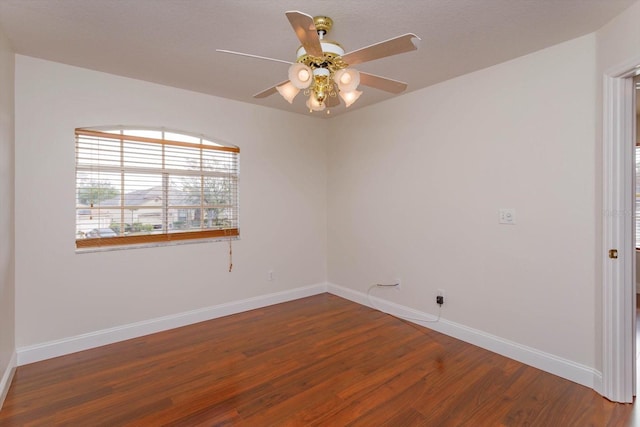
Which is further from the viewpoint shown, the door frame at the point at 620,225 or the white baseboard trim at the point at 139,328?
the white baseboard trim at the point at 139,328

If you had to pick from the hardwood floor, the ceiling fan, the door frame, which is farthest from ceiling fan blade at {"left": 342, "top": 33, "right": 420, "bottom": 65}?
the hardwood floor

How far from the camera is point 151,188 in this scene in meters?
3.21

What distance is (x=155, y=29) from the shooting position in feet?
7.03

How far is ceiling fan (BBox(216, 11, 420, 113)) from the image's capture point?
59.7 inches

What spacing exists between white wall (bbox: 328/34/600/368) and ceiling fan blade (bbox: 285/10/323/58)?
1847 mm

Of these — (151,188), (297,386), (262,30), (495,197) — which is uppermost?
(262,30)

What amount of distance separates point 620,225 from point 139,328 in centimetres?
387

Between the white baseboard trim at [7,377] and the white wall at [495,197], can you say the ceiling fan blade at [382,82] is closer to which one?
the white wall at [495,197]

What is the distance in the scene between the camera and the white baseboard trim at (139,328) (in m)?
2.64

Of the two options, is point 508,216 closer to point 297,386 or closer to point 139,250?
point 297,386

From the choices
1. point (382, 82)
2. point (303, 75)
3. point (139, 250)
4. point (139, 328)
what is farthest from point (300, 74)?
point (139, 328)

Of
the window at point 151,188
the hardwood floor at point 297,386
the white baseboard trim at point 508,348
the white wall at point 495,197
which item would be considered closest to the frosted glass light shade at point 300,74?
the white wall at point 495,197

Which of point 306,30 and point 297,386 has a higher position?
point 306,30

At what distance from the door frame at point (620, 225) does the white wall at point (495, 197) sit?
168 millimetres
